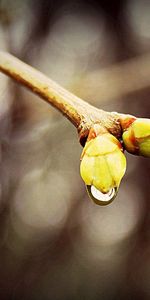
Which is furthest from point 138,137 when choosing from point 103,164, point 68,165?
point 68,165

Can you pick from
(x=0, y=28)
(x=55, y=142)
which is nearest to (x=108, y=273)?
(x=55, y=142)

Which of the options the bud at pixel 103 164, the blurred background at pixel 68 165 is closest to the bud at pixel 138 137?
the bud at pixel 103 164

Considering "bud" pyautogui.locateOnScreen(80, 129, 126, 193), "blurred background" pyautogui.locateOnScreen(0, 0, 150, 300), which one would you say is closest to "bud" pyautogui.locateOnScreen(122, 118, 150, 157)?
"bud" pyautogui.locateOnScreen(80, 129, 126, 193)

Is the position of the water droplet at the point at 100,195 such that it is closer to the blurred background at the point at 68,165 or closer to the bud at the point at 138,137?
the bud at the point at 138,137

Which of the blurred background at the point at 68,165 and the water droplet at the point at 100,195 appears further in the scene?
the blurred background at the point at 68,165

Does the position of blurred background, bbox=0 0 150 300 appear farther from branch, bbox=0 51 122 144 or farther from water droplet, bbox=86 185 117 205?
water droplet, bbox=86 185 117 205
